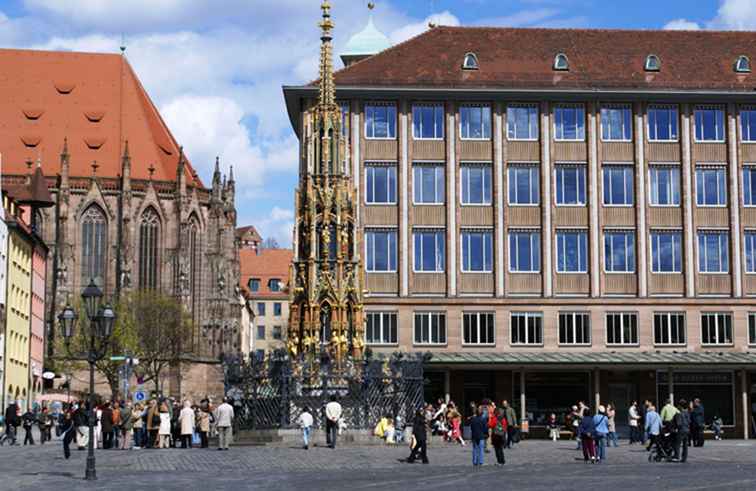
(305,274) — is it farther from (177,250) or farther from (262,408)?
(177,250)

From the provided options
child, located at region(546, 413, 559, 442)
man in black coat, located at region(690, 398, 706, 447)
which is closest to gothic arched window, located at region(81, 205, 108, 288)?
child, located at region(546, 413, 559, 442)

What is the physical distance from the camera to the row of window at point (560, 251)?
197ft

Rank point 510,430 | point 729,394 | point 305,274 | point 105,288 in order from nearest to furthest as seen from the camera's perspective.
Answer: point 305,274, point 510,430, point 729,394, point 105,288

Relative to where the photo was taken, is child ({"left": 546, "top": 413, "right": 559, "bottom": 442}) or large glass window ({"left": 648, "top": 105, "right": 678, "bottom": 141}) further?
large glass window ({"left": 648, "top": 105, "right": 678, "bottom": 141})

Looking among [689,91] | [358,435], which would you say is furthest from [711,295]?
[358,435]

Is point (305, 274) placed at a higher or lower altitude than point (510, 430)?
higher

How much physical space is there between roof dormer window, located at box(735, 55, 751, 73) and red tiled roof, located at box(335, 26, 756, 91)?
0.23 metres

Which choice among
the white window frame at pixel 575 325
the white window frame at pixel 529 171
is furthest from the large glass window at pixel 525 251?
the white window frame at pixel 575 325

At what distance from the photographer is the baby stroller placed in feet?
106

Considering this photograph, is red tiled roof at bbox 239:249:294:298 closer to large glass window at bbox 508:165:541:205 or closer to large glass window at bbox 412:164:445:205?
large glass window at bbox 412:164:445:205

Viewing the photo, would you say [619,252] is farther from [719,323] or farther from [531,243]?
[719,323]

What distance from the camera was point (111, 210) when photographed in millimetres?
92188

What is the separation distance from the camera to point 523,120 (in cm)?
6116

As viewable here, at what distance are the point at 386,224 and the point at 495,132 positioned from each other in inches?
245
